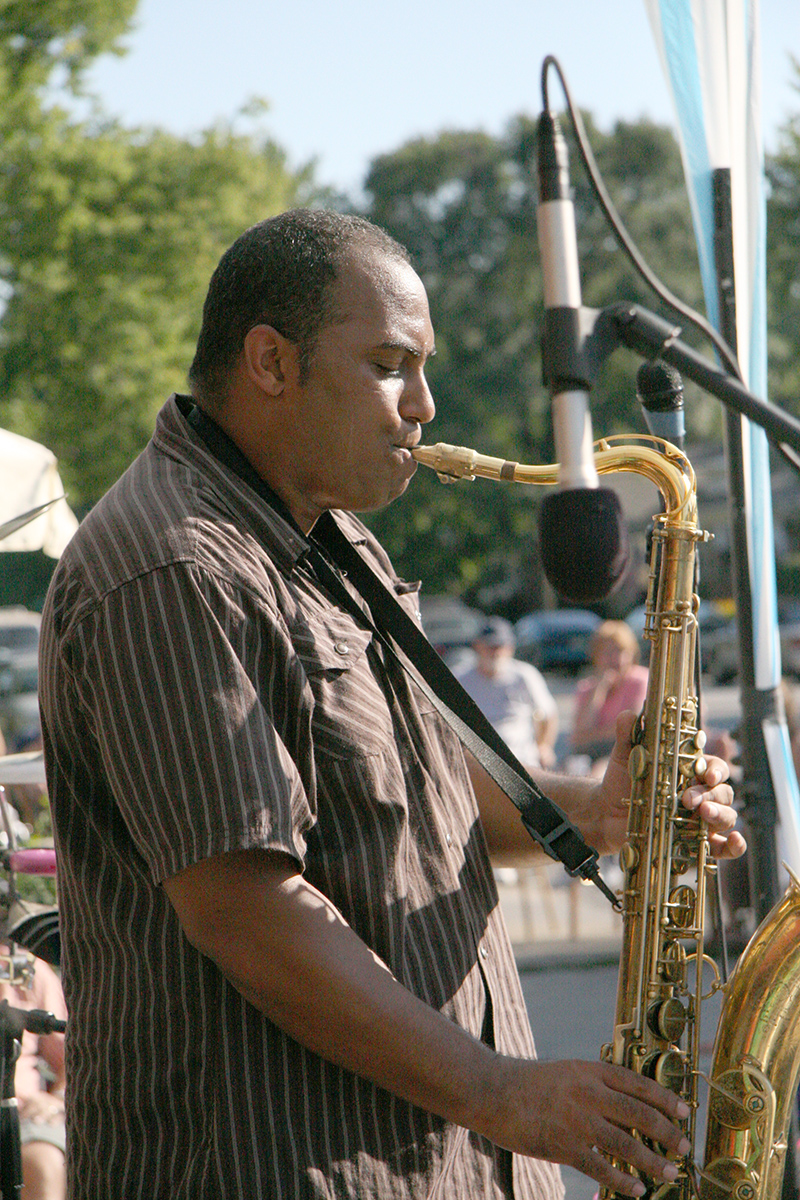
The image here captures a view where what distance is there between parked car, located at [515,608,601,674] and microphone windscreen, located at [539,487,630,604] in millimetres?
25417

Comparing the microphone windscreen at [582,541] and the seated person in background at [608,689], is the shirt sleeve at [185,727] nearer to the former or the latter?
the microphone windscreen at [582,541]

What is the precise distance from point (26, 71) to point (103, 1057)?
15194 mm

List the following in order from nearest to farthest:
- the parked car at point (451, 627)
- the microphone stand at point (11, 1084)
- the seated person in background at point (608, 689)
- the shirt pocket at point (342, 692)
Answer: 1. the shirt pocket at point (342, 692)
2. the microphone stand at point (11, 1084)
3. the seated person in background at point (608, 689)
4. the parked car at point (451, 627)

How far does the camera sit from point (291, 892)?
1.59m

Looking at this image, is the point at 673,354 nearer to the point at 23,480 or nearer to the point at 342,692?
the point at 342,692

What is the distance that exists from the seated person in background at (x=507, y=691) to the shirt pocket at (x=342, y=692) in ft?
21.2

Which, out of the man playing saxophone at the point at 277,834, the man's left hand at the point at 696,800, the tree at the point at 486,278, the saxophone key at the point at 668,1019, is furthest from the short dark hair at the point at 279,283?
the tree at the point at 486,278

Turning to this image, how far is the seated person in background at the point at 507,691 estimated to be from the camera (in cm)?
840

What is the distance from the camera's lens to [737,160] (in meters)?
2.96

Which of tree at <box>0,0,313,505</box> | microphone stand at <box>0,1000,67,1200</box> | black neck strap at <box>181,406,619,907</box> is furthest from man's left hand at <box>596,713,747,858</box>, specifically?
tree at <box>0,0,313,505</box>

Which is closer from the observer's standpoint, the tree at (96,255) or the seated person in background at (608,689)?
the seated person in background at (608,689)

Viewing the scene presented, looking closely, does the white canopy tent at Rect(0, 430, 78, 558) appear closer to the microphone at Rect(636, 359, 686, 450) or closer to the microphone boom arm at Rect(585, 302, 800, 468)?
the microphone at Rect(636, 359, 686, 450)

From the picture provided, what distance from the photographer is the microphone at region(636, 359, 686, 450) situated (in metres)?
2.01

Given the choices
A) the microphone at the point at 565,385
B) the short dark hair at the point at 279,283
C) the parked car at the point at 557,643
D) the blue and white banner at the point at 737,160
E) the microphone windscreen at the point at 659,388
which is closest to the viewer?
the microphone at the point at 565,385
